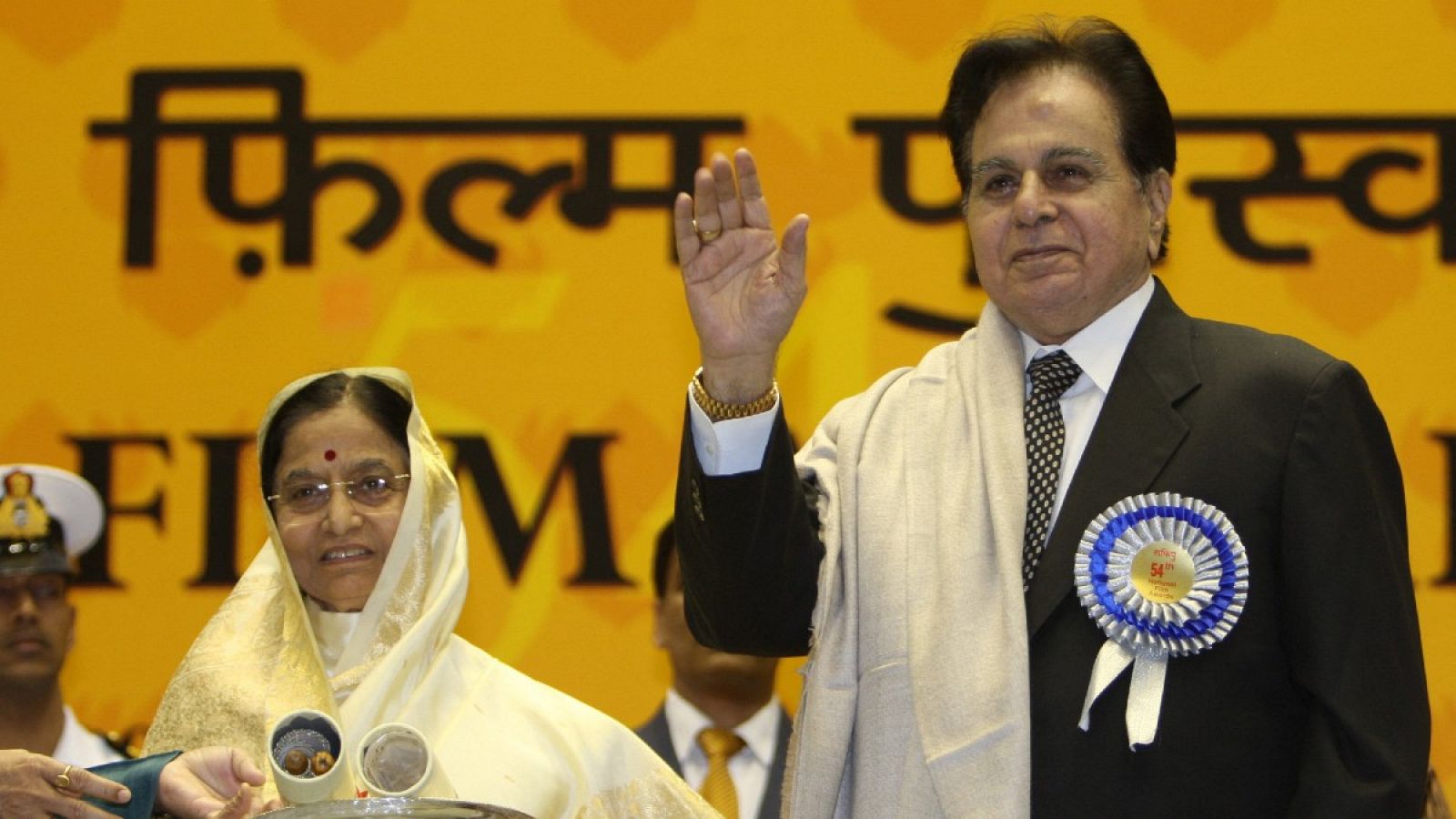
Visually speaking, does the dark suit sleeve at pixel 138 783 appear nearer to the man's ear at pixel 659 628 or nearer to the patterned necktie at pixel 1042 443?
the patterned necktie at pixel 1042 443

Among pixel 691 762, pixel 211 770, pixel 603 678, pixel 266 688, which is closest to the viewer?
pixel 211 770

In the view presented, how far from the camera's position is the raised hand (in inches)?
105

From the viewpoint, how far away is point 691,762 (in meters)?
4.71

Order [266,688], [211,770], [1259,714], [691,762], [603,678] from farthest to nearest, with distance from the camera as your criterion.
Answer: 1. [603,678]
2. [691,762]
3. [266,688]
4. [211,770]
5. [1259,714]

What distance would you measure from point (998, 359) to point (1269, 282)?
271cm

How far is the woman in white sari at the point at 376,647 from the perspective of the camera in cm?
346

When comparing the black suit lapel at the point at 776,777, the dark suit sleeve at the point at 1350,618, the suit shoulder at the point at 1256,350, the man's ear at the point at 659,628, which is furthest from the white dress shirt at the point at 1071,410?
the man's ear at the point at 659,628

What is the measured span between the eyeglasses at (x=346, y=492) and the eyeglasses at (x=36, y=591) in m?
1.53

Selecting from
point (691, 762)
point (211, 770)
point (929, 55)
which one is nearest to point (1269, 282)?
point (929, 55)

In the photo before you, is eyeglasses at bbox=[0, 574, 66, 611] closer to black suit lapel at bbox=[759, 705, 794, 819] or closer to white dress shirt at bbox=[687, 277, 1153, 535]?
black suit lapel at bbox=[759, 705, 794, 819]

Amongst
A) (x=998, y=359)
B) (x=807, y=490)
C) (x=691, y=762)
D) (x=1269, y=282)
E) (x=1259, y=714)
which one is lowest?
(x=691, y=762)

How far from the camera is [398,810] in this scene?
6.72ft

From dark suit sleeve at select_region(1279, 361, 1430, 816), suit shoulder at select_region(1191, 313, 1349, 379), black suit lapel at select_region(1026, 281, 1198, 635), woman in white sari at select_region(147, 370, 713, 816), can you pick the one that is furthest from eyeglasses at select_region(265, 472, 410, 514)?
dark suit sleeve at select_region(1279, 361, 1430, 816)

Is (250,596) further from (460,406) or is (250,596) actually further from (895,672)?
(460,406)
